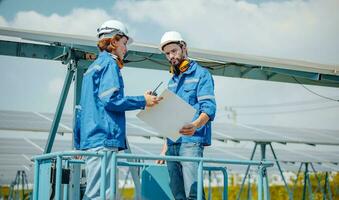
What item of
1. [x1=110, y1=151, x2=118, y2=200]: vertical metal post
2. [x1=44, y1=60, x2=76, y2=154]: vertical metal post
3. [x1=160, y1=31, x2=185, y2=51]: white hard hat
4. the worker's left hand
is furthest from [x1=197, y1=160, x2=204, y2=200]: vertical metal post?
[x1=44, y1=60, x2=76, y2=154]: vertical metal post

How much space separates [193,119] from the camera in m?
4.92

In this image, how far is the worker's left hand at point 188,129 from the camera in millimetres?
4672

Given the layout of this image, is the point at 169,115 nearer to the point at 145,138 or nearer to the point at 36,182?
the point at 36,182

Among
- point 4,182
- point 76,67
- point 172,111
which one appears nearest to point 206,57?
point 76,67

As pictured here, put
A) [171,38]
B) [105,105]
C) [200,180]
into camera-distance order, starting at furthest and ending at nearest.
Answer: [171,38] → [200,180] → [105,105]

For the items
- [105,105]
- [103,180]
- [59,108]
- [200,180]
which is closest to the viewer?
[103,180]

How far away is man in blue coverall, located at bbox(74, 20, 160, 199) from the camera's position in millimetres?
4250

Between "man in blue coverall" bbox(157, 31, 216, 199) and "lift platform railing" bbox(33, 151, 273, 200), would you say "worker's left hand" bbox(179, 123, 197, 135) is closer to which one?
"man in blue coverall" bbox(157, 31, 216, 199)

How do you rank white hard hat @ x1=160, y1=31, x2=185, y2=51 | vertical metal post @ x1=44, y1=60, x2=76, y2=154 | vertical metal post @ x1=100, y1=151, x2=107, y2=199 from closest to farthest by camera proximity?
1. vertical metal post @ x1=100, y1=151, x2=107, y2=199
2. white hard hat @ x1=160, y1=31, x2=185, y2=51
3. vertical metal post @ x1=44, y1=60, x2=76, y2=154

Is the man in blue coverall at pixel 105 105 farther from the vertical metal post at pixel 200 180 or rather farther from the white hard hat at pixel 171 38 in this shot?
the vertical metal post at pixel 200 180

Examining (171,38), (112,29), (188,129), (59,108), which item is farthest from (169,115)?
(59,108)

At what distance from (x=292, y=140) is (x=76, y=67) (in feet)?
25.1

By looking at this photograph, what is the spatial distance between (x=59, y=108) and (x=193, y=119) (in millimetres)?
2846

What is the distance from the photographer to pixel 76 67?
294 inches
